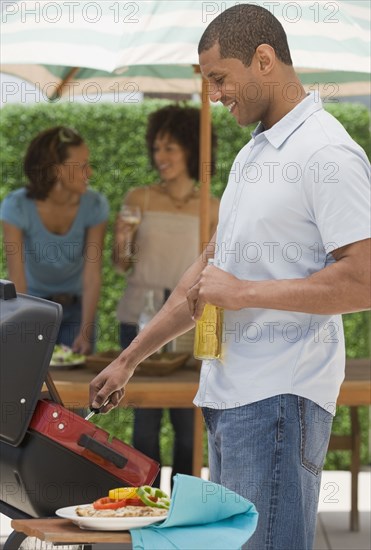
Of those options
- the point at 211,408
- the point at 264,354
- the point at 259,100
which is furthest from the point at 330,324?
the point at 259,100

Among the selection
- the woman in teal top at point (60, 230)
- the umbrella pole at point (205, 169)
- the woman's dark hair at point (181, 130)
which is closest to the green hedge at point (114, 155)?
the woman in teal top at point (60, 230)

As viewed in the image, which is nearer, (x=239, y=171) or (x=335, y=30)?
(x=239, y=171)

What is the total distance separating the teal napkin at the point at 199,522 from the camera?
1.84 meters

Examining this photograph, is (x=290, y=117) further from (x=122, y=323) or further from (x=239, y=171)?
(x=122, y=323)

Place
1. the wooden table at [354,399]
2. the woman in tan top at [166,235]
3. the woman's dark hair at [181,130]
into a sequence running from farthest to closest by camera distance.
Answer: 1. the woman's dark hair at [181,130]
2. the woman in tan top at [166,235]
3. the wooden table at [354,399]

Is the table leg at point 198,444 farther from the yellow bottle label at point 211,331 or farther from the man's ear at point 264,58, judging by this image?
the man's ear at point 264,58

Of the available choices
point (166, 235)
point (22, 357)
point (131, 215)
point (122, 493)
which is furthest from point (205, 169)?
point (122, 493)

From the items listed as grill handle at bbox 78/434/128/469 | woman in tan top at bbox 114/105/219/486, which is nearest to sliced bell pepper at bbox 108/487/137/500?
grill handle at bbox 78/434/128/469

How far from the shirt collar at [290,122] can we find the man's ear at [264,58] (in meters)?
0.10

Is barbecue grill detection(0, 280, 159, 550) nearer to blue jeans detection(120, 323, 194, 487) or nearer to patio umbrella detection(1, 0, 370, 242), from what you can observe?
patio umbrella detection(1, 0, 370, 242)

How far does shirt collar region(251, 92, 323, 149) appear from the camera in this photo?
7.06 feet

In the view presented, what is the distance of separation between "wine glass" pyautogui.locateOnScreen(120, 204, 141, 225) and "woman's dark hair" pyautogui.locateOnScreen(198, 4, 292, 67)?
221 centimetres

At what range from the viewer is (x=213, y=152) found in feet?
16.4

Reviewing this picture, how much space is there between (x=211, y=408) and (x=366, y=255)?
0.46 meters
